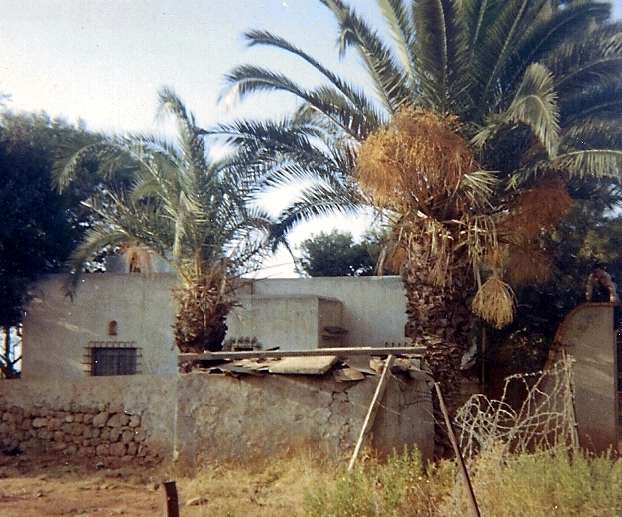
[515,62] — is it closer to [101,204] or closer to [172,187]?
[172,187]

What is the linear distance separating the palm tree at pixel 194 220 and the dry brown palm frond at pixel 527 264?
13.3ft

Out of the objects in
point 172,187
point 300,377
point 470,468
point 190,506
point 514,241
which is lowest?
point 190,506

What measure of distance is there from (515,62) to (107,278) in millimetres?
9761

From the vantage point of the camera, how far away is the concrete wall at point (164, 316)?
15867 mm

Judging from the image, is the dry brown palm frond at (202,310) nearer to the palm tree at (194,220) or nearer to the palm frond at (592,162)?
the palm tree at (194,220)

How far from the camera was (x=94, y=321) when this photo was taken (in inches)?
667

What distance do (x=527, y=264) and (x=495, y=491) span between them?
6.66 metres

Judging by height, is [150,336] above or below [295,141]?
below

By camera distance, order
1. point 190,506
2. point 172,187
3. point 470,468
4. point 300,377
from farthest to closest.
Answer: point 172,187
point 300,377
point 190,506
point 470,468

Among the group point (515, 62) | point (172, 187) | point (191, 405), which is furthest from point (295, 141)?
point (191, 405)

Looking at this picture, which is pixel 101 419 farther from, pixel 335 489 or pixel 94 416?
pixel 335 489

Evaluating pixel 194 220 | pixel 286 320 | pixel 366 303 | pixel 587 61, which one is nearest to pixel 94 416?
pixel 194 220

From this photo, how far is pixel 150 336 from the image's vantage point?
1664cm

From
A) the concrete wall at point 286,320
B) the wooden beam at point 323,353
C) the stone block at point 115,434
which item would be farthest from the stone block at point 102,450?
the concrete wall at point 286,320
